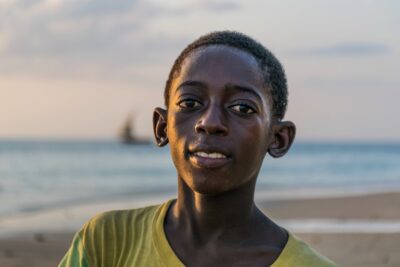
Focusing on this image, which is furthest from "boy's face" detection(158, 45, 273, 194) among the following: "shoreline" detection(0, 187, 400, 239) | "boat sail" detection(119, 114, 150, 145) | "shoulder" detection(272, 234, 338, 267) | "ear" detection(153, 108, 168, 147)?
"boat sail" detection(119, 114, 150, 145)

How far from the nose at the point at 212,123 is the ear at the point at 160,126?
0.27 metres

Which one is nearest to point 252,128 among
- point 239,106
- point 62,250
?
point 239,106

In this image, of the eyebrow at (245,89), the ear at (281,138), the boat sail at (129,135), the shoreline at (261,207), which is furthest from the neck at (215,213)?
the boat sail at (129,135)

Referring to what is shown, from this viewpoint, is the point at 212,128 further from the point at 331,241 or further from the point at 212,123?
the point at 331,241

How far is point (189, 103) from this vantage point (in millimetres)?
2076

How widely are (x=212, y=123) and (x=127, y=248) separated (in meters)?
0.42

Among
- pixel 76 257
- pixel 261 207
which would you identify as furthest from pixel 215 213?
pixel 261 207

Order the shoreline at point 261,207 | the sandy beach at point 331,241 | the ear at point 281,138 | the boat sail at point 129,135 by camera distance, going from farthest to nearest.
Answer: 1. the boat sail at point 129,135
2. the shoreline at point 261,207
3. the sandy beach at point 331,241
4. the ear at point 281,138

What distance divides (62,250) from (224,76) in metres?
8.57

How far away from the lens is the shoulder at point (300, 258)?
6.78 ft

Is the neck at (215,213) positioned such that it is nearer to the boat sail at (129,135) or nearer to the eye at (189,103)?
the eye at (189,103)

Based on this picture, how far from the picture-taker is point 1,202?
1847 cm

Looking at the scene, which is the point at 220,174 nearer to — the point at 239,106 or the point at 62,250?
the point at 239,106

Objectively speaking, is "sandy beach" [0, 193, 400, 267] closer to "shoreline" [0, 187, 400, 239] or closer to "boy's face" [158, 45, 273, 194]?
"shoreline" [0, 187, 400, 239]
